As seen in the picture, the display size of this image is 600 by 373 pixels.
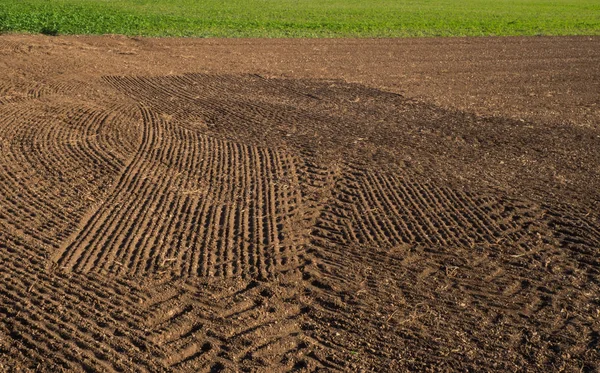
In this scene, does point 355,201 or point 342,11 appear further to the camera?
point 342,11

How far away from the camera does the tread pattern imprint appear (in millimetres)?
6969

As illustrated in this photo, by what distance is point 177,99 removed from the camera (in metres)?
16.4

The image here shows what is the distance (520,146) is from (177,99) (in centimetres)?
771

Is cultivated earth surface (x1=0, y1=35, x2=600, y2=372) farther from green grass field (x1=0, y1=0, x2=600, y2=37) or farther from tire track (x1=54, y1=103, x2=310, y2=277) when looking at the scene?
green grass field (x1=0, y1=0, x2=600, y2=37)

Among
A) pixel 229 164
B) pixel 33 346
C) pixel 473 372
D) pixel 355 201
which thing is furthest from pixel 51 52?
pixel 473 372

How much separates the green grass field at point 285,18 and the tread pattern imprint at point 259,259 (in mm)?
14555

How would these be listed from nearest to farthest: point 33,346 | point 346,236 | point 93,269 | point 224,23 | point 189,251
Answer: point 33,346
point 93,269
point 189,251
point 346,236
point 224,23

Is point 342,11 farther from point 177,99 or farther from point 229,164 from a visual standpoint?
point 229,164

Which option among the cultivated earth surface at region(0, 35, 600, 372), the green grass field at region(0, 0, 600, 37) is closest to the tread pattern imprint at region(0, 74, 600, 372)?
the cultivated earth surface at region(0, 35, 600, 372)

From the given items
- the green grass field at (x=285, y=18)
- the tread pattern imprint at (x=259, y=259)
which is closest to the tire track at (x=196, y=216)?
the tread pattern imprint at (x=259, y=259)

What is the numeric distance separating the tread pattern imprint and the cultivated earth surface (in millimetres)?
31

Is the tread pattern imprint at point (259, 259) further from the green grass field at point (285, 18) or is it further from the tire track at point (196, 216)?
the green grass field at point (285, 18)

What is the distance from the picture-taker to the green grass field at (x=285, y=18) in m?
27.4

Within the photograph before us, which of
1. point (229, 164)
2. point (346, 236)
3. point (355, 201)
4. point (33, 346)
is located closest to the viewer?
point (33, 346)
